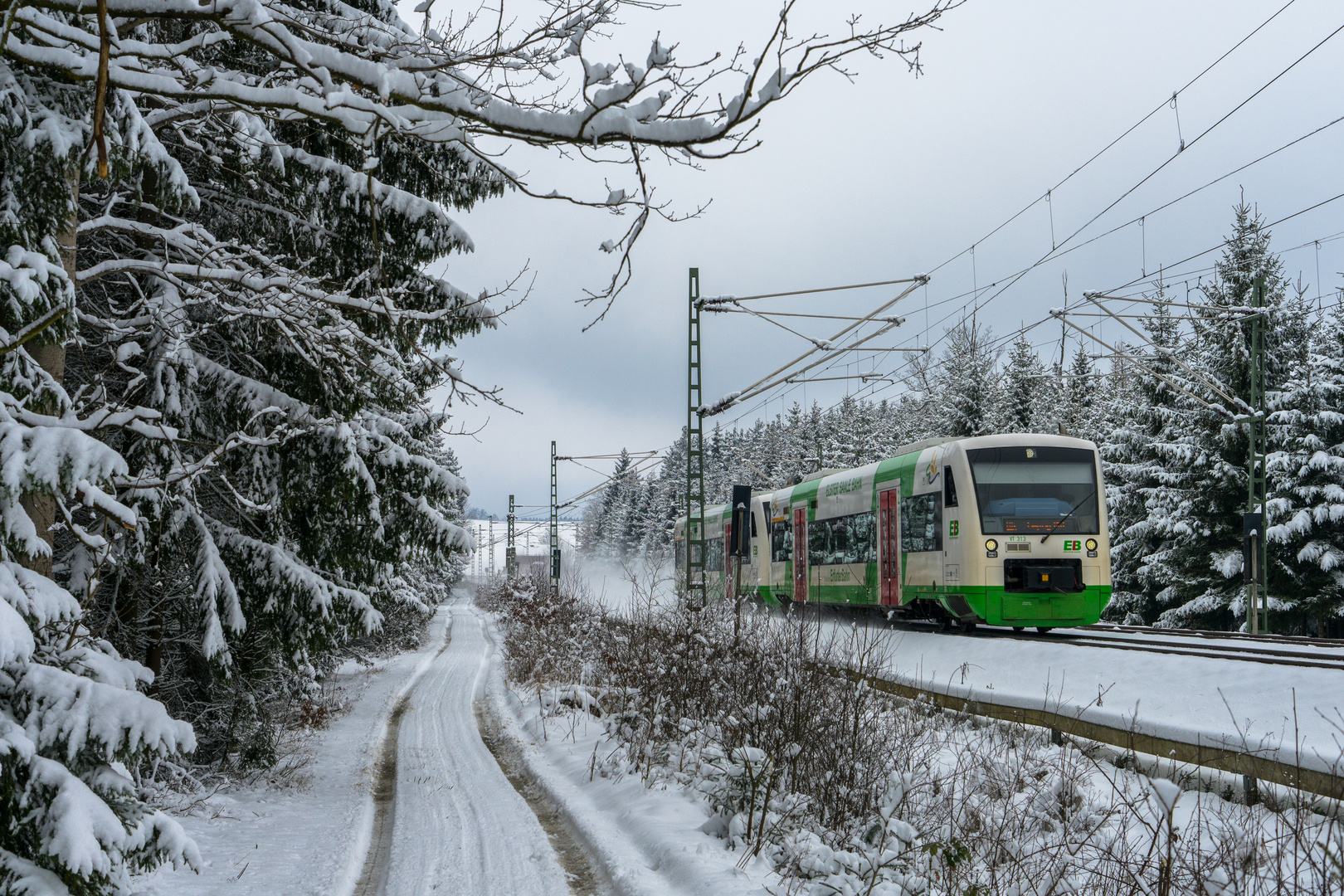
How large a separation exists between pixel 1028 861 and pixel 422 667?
1894 cm

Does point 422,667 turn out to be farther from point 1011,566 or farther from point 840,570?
point 1011,566

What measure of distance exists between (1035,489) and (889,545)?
3421mm

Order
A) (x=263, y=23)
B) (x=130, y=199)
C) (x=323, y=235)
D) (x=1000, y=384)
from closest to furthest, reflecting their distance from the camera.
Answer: (x=263, y=23) → (x=130, y=199) → (x=323, y=235) → (x=1000, y=384)

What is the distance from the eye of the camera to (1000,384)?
152ft

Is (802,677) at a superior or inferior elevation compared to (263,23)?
inferior

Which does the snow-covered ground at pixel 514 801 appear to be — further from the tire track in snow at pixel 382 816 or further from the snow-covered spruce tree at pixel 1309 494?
the snow-covered spruce tree at pixel 1309 494

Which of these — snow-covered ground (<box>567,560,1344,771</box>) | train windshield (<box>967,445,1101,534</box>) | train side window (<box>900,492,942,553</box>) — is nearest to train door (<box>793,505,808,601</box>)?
train side window (<box>900,492,942,553</box>)

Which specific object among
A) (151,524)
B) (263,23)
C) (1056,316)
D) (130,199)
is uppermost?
(1056,316)

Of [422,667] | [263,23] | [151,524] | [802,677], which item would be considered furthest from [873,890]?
[422,667]

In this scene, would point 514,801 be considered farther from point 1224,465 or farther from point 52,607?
point 1224,465

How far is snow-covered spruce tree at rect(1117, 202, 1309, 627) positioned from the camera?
1017 inches

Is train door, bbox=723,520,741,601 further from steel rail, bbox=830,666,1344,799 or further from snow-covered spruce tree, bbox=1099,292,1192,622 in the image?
steel rail, bbox=830,666,1344,799

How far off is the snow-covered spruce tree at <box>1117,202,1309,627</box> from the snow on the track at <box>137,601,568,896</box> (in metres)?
22.9

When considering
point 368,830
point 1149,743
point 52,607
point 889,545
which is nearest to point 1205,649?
point 1149,743
